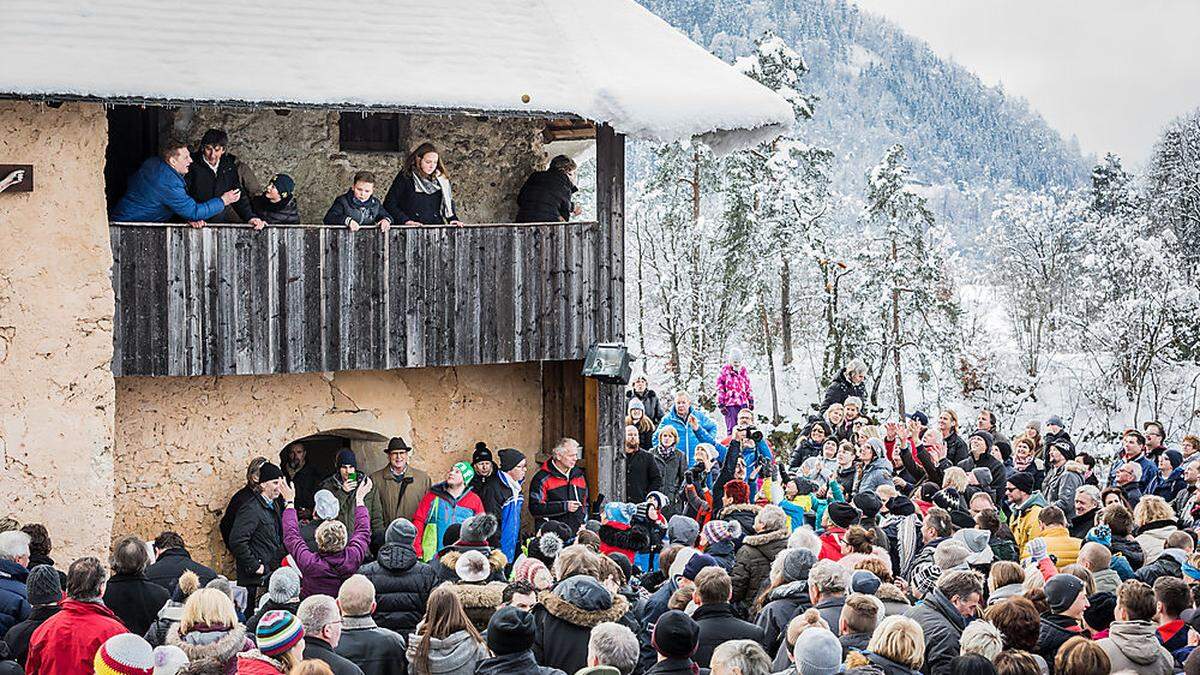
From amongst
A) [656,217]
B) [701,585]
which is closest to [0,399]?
[701,585]

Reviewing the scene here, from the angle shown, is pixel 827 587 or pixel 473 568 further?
pixel 473 568

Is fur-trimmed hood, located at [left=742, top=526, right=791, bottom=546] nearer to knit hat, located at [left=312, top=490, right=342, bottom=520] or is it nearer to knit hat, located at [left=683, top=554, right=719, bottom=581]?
knit hat, located at [left=683, top=554, right=719, bottom=581]

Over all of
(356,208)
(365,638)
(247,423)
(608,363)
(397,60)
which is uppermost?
(397,60)

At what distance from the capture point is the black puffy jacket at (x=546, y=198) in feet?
55.5

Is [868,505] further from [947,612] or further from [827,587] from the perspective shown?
[947,612]

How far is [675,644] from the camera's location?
7.72m

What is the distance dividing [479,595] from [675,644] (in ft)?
6.55

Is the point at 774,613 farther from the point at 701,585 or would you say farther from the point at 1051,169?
the point at 1051,169

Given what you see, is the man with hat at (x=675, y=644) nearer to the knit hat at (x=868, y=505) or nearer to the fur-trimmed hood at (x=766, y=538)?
the fur-trimmed hood at (x=766, y=538)

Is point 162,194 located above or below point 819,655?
above

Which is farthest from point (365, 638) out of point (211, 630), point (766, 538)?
point (766, 538)

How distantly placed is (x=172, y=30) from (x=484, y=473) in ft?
17.5

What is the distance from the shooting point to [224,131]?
15281mm

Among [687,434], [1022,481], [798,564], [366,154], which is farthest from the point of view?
[687,434]
